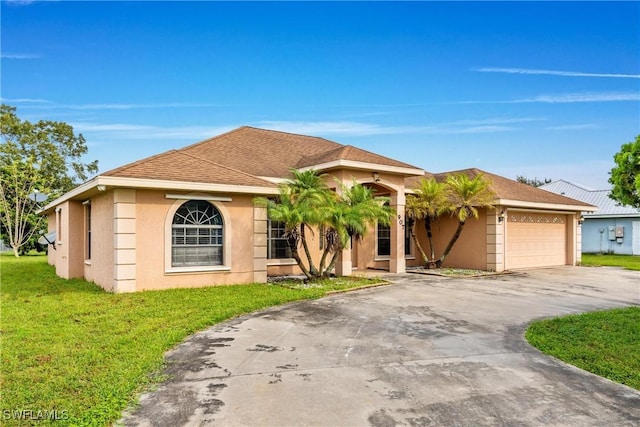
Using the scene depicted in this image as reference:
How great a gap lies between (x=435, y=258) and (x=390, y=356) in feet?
45.4

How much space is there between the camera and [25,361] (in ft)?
17.6

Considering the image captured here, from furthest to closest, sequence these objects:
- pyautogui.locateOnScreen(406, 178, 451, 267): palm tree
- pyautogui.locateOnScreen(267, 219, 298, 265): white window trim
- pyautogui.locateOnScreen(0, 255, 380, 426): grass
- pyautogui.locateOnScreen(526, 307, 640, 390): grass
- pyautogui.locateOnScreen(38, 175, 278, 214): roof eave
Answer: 1. pyautogui.locateOnScreen(406, 178, 451, 267): palm tree
2. pyautogui.locateOnScreen(267, 219, 298, 265): white window trim
3. pyautogui.locateOnScreen(38, 175, 278, 214): roof eave
4. pyautogui.locateOnScreen(526, 307, 640, 390): grass
5. pyautogui.locateOnScreen(0, 255, 380, 426): grass

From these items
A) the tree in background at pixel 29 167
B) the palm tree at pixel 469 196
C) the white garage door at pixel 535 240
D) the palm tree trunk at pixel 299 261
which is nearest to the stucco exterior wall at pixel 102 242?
the palm tree trunk at pixel 299 261

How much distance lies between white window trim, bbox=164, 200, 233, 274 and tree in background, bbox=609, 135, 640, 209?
11.5 meters

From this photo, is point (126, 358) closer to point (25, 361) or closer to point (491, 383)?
point (25, 361)

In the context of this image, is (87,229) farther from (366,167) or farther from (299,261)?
(366,167)

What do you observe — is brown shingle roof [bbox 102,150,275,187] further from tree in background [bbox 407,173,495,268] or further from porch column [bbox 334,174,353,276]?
tree in background [bbox 407,173,495,268]

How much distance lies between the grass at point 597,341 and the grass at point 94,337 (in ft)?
17.5

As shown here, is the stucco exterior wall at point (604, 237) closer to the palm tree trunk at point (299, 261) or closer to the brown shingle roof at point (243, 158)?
the brown shingle roof at point (243, 158)

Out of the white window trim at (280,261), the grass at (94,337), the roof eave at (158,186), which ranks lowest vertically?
the grass at (94,337)

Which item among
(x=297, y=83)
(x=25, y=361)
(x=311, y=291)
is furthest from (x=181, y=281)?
(x=297, y=83)

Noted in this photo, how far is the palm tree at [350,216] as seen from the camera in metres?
12.1

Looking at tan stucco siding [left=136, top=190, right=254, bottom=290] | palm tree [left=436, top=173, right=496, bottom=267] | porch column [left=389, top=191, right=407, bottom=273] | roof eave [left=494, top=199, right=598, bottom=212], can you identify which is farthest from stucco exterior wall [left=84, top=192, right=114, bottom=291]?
roof eave [left=494, top=199, right=598, bottom=212]

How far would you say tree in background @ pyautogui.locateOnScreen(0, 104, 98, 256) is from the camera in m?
32.0
